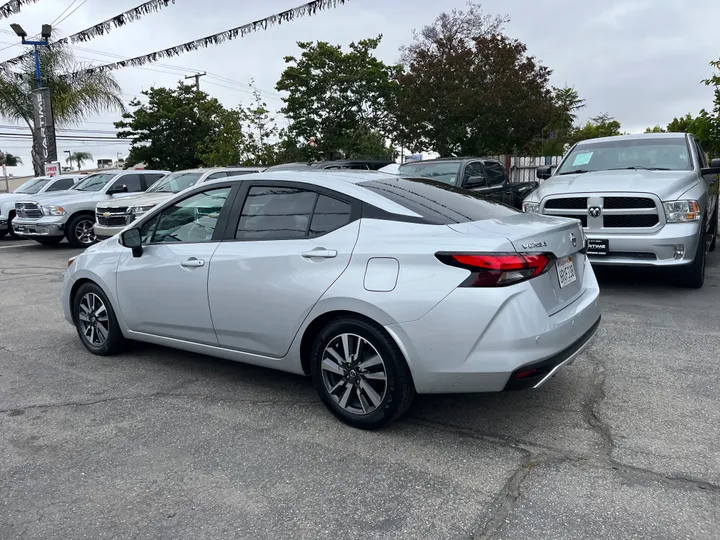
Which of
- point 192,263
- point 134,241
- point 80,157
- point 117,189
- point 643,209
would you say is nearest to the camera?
point 192,263

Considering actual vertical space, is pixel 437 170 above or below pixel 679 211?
above

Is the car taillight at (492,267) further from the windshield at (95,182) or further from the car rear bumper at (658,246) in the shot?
the windshield at (95,182)

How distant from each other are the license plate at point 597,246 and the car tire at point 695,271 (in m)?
0.90

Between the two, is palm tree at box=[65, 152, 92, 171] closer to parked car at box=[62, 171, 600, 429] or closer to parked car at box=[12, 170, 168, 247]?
parked car at box=[12, 170, 168, 247]

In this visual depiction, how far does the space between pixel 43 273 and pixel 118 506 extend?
28.5 feet

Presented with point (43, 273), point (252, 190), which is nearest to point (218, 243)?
point (252, 190)

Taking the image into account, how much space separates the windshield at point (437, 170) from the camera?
37.1 ft

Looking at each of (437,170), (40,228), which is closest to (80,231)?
(40,228)

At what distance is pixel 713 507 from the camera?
2.85m

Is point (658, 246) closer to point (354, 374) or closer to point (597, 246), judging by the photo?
point (597, 246)

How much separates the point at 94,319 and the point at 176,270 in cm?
130

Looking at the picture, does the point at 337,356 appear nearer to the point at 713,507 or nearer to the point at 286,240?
the point at 286,240

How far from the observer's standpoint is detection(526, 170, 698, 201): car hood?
697cm

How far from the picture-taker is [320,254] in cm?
381
